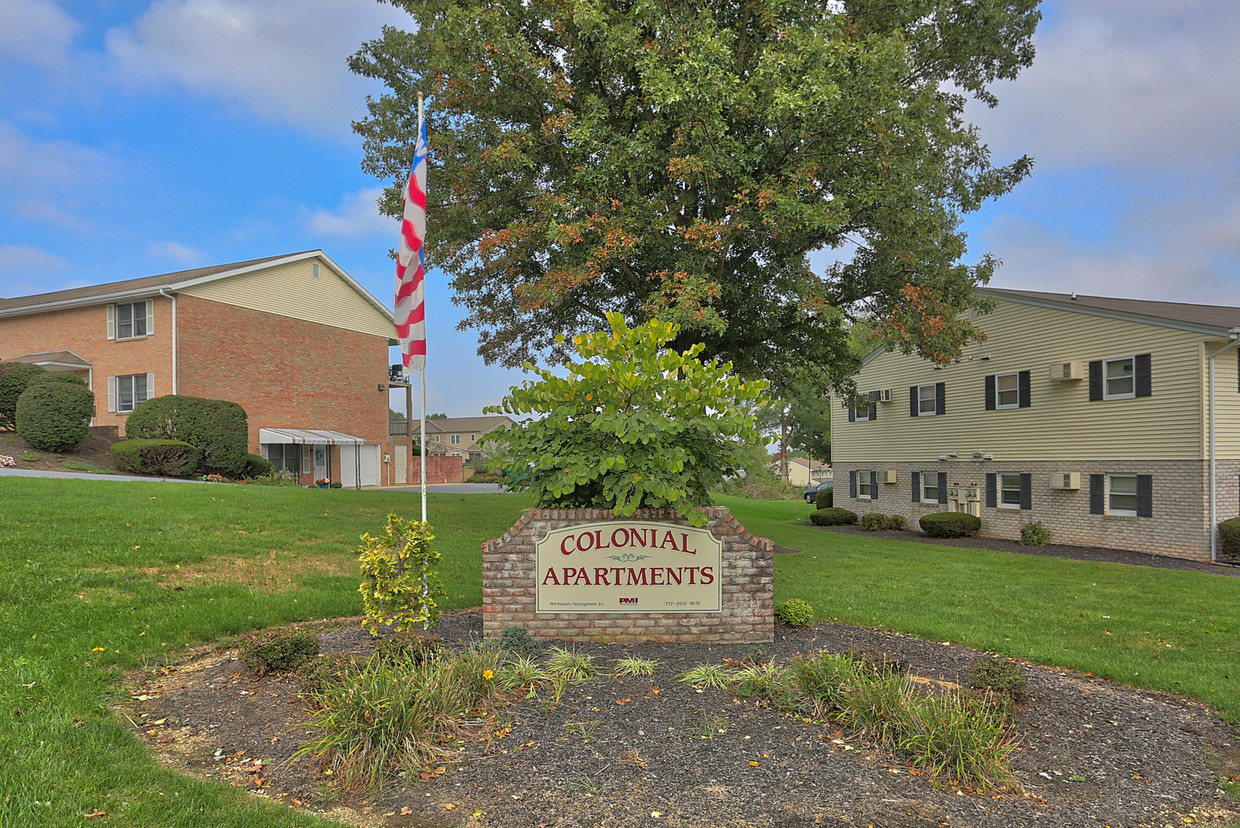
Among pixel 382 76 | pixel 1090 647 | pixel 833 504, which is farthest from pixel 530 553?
pixel 833 504

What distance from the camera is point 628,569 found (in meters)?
6.18

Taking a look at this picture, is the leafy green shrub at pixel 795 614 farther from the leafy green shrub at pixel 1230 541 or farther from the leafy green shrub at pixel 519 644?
the leafy green shrub at pixel 1230 541

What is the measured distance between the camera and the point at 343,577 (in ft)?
29.0

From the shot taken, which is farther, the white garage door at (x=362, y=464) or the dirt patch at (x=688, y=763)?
the white garage door at (x=362, y=464)

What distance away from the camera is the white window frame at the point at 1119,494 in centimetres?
1762

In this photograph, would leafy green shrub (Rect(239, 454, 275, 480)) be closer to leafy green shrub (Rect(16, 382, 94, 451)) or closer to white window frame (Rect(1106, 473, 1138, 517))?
leafy green shrub (Rect(16, 382, 94, 451))

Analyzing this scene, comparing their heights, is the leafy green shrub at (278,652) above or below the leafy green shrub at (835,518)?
above

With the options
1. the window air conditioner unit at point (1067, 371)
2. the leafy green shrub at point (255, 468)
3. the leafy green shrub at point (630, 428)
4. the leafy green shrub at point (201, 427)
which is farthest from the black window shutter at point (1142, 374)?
the leafy green shrub at point (255, 468)

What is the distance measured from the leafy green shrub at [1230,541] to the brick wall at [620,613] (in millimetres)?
14909

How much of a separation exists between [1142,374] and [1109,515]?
3588mm

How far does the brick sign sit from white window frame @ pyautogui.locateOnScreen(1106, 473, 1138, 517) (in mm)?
16375

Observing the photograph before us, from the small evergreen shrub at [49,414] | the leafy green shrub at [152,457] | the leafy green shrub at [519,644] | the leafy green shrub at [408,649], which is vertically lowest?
the leafy green shrub at [519,644]

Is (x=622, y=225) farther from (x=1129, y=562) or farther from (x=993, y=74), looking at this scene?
(x=1129, y=562)

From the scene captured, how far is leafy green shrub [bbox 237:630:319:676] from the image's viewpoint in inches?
203
